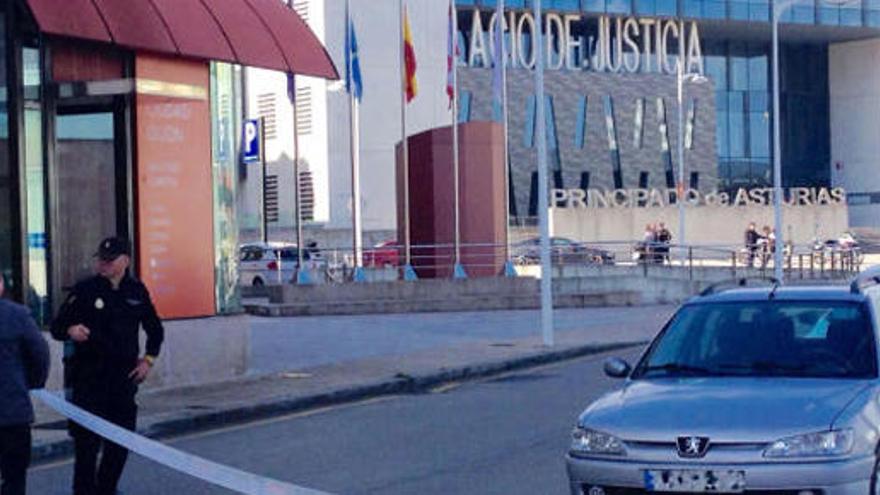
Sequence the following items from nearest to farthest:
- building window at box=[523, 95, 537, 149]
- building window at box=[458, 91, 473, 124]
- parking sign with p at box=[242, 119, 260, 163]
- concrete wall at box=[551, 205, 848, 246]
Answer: parking sign with p at box=[242, 119, 260, 163]
concrete wall at box=[551, 205, 848, 246]
building window at box=[458, 91, 473, 124]
building window at box=[523, 95, 537, 149]

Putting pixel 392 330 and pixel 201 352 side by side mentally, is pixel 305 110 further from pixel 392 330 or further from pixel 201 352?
pixel 201 352

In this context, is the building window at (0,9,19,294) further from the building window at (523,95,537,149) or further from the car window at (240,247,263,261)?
the building window at (523,95,537,149)

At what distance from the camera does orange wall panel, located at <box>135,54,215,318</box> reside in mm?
17953

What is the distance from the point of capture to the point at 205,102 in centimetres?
1884

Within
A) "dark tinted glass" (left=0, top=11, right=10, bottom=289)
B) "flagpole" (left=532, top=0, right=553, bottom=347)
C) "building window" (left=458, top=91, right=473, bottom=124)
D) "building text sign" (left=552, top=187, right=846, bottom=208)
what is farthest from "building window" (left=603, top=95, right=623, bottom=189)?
"dark tinted glass" (left=0, top=11, right=10, bottom=289)

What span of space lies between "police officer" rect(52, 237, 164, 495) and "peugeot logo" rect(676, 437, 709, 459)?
13.3 ft

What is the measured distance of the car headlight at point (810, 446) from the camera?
26.7 ft

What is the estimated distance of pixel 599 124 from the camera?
220 ft

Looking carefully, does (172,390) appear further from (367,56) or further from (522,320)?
(367,56)

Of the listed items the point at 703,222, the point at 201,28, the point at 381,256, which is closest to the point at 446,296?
the point at 381,256

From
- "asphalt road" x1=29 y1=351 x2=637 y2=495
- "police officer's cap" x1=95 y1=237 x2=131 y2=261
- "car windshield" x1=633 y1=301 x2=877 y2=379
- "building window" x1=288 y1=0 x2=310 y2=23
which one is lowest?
"asphalt road" x1=29 y1=351 x2=637 y2=495

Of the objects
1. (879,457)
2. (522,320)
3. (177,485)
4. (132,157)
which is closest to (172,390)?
(132,157)

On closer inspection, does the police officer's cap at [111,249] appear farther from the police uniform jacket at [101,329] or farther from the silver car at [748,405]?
the silver car at [748,405]

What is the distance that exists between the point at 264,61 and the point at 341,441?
5.80 metres
